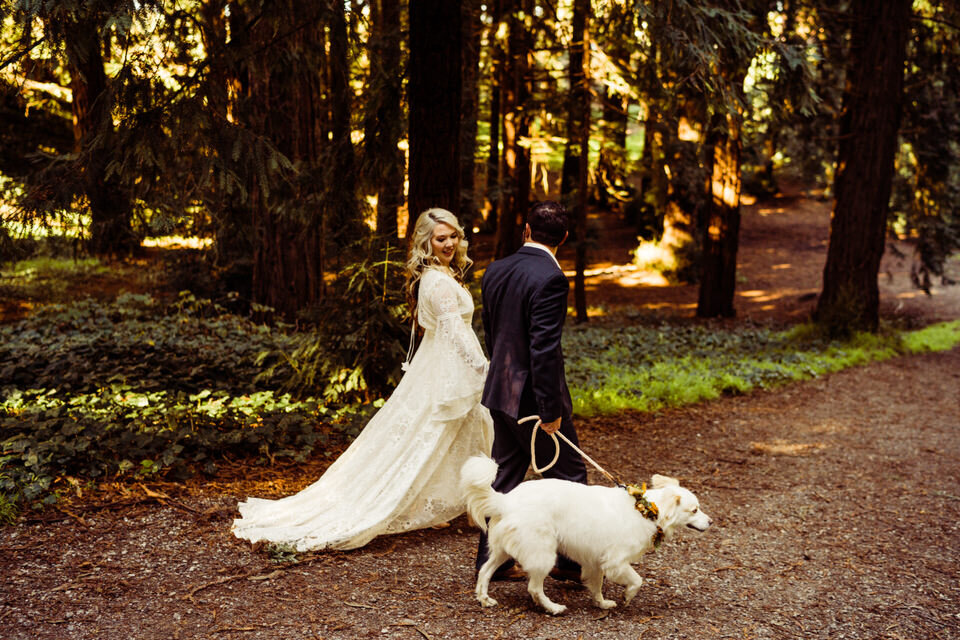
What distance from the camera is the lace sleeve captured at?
4.89 meters

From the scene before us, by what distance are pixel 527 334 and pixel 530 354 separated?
0.56ft

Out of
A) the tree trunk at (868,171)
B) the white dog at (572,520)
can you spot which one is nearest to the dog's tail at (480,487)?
the white dog at (572,520)

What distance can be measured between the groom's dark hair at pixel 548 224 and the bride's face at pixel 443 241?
907 mm

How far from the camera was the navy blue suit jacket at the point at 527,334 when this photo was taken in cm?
389

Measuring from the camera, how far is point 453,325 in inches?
193

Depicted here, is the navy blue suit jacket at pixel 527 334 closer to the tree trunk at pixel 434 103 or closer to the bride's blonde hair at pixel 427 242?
the bride's blonde hair at pixel 427 242

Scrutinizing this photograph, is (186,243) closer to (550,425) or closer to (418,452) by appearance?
(418,452)

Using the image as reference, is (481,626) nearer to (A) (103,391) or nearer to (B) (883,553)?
(B) (883,553)

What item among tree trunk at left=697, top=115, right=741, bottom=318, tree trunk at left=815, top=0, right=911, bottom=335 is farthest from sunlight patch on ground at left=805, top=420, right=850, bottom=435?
tree trunk at left=697, top=115, right=741, bottom=318

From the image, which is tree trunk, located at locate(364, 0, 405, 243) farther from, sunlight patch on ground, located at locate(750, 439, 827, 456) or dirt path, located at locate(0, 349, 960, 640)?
sunlight patch on ground, located at locate(750, 439, 827, 456)

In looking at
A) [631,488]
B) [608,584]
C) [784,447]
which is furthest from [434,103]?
[784,447]

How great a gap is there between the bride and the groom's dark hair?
3.11ft

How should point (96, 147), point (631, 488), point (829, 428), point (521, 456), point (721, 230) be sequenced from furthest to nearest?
point (721, 230)
point (829, 428)
point (96, 147)
point (521, 456)
point (631, 488)

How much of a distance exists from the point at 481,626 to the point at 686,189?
18284 millimetres
